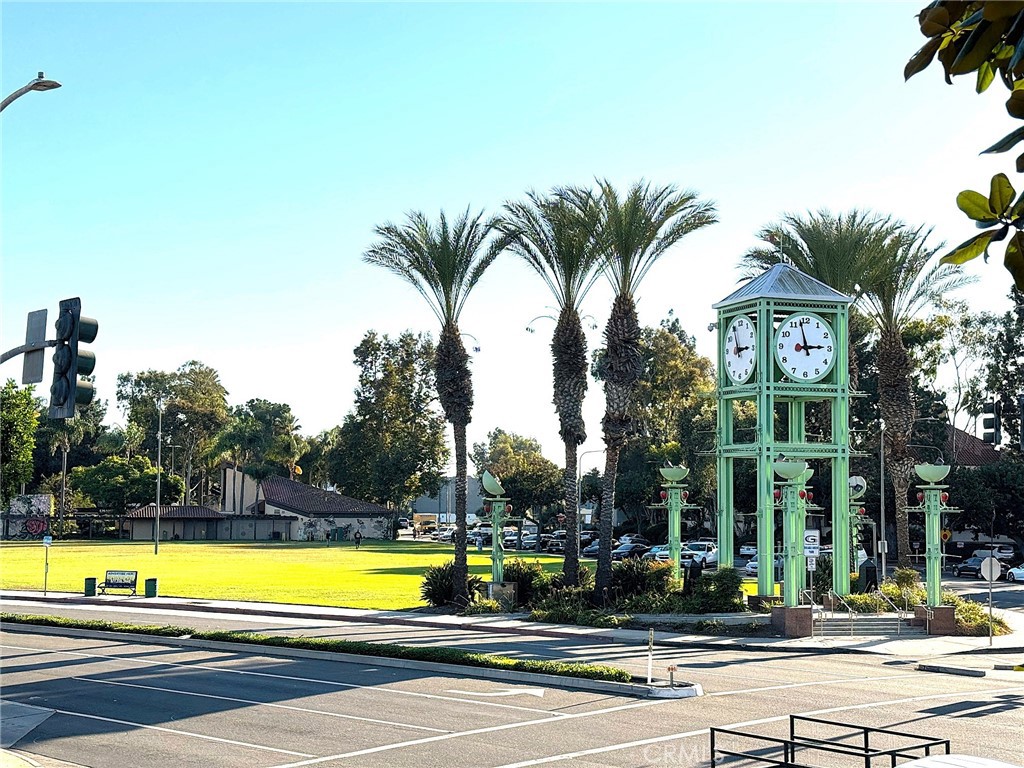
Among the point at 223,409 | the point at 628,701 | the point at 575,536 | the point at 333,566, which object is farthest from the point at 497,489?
the point at 223,409

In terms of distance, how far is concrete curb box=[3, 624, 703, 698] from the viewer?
2150 cm

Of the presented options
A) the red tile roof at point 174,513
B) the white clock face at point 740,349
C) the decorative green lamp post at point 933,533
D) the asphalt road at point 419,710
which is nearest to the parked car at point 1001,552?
the decorative green lamp post at point 933,533

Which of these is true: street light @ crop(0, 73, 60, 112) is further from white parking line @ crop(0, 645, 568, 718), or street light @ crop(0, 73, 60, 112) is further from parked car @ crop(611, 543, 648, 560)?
parked car @ crop(611, 543, 648, 560)

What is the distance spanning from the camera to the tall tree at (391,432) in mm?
115125

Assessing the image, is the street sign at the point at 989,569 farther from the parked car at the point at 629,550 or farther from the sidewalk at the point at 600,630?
the parked car at the point at 629,550

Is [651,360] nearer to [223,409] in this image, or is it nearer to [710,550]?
[710,550]

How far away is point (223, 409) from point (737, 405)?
7475 centimetres

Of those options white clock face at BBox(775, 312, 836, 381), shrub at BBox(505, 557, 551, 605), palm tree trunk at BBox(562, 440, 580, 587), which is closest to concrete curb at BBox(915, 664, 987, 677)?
white clock face at BBox(775, 312, 836, 381)

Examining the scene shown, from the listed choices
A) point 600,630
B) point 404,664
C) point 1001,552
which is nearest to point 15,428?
point 600,630

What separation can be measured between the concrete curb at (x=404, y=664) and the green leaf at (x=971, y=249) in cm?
1856

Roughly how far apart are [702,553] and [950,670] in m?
43.0

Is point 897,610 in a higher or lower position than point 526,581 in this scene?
lower

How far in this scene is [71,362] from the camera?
38.6ft

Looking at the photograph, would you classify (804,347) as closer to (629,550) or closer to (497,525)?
(497,525)
